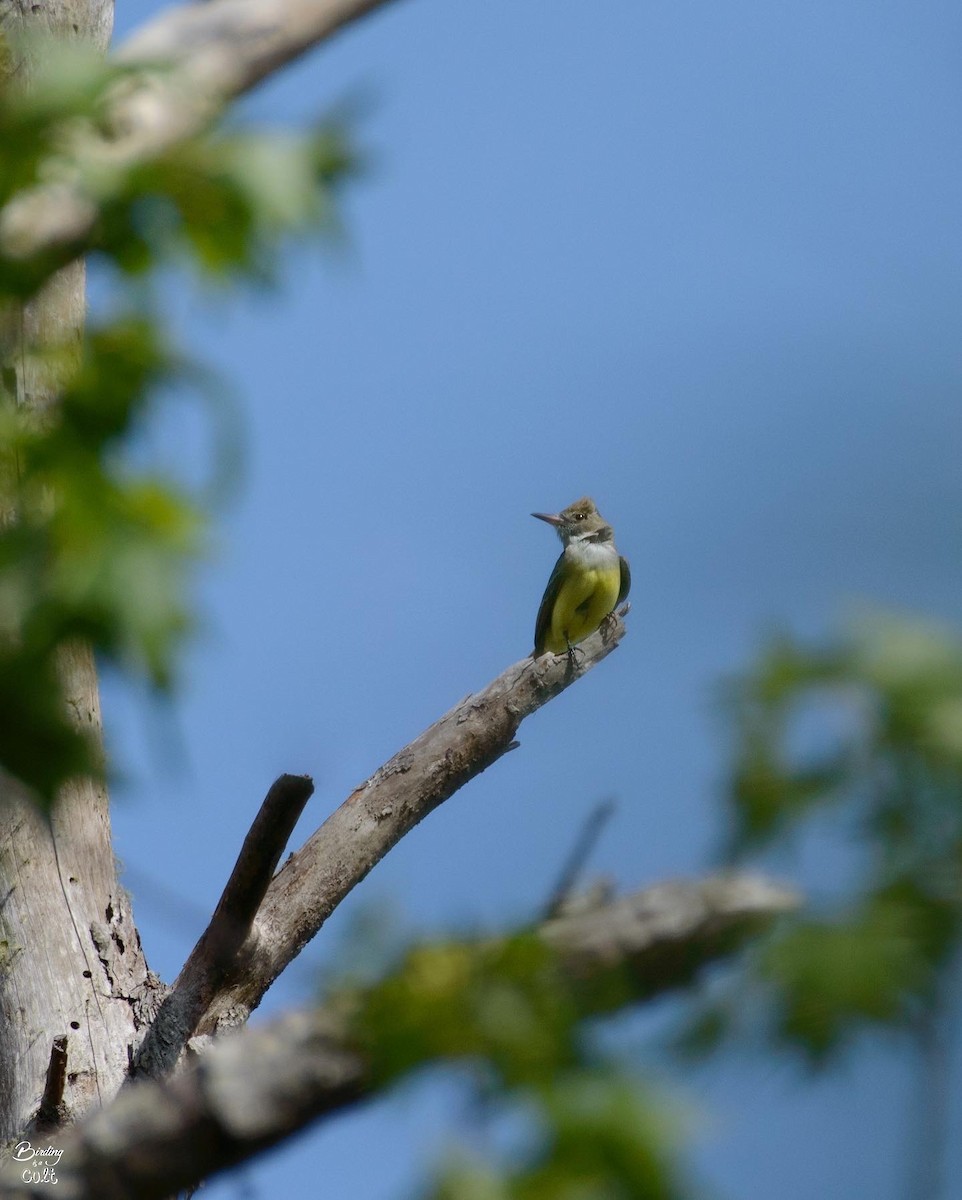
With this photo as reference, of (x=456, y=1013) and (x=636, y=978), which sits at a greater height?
(x=636, y=978)

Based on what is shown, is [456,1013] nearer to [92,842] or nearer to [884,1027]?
[884,1027]

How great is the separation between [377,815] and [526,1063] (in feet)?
12.8

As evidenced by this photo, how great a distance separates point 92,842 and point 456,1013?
3682 mm

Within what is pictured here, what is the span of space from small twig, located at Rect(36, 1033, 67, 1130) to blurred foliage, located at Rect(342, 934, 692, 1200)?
106 inches

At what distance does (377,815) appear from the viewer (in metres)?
5.30

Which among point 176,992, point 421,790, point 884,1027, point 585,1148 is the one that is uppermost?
point 421,790

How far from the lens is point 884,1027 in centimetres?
137

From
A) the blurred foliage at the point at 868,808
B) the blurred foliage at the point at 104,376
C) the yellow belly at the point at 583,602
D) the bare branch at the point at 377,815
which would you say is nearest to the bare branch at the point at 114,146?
the blurred foliage at the point at 104,376

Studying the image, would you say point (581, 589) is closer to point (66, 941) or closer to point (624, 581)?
point (624, 581)

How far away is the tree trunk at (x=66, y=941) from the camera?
4.44 m

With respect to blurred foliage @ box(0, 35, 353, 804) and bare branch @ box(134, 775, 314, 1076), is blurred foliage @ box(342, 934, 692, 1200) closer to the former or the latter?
blurred foliage @ box(0, 35, 353, 804)

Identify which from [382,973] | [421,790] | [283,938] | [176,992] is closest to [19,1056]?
[176,992]

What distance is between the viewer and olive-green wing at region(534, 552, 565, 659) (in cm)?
1057

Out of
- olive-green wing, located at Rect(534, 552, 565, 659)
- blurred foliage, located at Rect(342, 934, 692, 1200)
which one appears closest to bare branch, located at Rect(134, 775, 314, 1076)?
blurred foliage, located at Rect(342, 934, 692, 1200)
